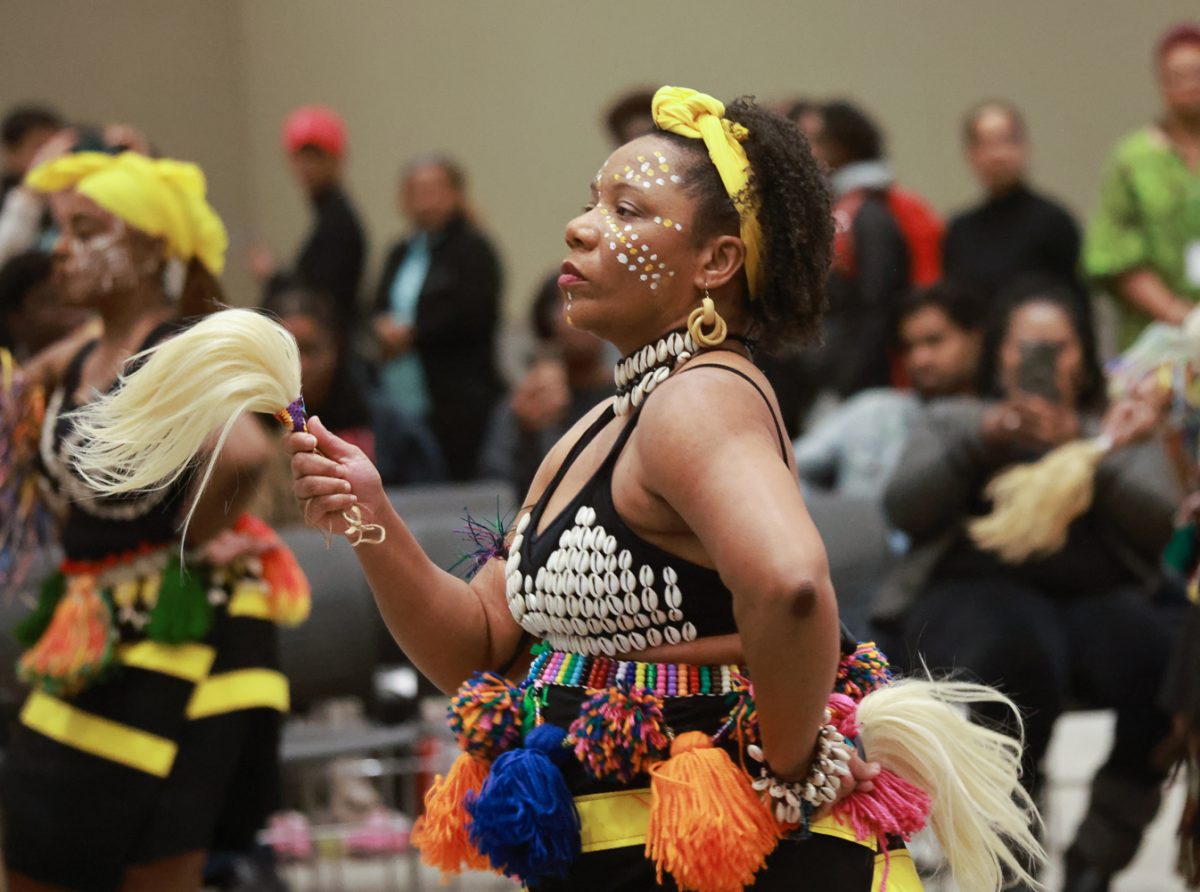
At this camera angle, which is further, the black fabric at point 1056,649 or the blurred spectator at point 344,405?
the blurred spectator at point 344,405

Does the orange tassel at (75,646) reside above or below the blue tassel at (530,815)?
below

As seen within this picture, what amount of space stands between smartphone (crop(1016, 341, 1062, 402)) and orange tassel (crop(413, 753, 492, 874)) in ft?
9.69

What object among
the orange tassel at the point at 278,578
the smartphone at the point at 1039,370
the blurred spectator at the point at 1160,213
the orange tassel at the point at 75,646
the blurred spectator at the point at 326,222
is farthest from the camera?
the blurred spectator at the point at 326,222

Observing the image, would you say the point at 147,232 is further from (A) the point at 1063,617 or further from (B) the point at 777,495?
(A) the point at 1063,617

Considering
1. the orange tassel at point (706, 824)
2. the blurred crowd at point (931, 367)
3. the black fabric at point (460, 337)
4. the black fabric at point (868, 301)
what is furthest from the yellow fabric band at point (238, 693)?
the black fabric at point (460, 337)

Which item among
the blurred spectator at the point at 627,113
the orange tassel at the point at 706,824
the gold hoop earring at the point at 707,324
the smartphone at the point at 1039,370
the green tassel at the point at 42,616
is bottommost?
the green tassel at the point at 42,616

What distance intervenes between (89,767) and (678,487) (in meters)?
2.06

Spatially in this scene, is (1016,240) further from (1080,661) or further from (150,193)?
(150,193)

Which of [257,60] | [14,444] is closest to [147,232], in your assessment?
[14,444]

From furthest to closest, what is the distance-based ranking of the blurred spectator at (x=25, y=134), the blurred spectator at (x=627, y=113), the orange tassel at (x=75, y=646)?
the blurred spectator at (x=25, y=134) → the blurred spectator at (x=627, y=113) → the orange tassel at (x=75, y=646)

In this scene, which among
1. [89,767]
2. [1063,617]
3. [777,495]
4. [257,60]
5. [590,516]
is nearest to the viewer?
[777,495]

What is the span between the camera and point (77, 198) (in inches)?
155

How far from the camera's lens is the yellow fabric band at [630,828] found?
235 centimetres

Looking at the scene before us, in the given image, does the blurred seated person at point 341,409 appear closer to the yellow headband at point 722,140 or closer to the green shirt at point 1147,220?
the green shirt at point 1147,220
